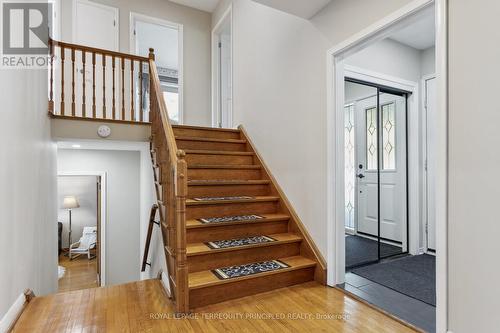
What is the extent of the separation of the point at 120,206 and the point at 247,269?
139 inches

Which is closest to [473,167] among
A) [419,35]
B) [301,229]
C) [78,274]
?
[301,229]

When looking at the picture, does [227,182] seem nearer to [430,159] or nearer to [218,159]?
[218,159]

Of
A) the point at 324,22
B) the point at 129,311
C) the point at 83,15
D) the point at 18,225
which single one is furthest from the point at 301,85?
the point at 83,15

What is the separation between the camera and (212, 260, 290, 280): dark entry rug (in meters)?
2.23

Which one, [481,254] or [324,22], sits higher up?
[324,22]

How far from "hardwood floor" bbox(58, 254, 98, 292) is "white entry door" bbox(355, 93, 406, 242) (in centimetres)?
520

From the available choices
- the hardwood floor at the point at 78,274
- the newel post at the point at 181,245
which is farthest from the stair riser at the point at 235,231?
the hardwood floor at the point at 78,274

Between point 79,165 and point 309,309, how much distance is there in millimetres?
4402

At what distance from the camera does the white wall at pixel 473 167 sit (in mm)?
1406

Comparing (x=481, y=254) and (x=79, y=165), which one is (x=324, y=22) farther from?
(x=79, y=165)

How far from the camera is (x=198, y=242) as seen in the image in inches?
98.6

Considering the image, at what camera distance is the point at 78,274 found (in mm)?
6035

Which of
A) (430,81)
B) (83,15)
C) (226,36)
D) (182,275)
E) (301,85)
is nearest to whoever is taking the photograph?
(182,275)

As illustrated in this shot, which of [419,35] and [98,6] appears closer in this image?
[419,35]
